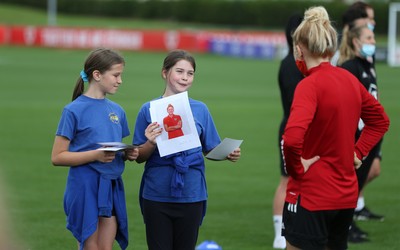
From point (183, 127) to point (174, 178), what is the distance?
36cm

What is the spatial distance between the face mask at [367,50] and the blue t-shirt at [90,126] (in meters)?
3.29

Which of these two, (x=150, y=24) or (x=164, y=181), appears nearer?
(x=164, y=181)

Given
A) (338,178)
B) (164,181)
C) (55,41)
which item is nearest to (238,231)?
(164,181)

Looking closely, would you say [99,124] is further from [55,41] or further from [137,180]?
[55,41]

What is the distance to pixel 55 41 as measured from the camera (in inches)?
2156

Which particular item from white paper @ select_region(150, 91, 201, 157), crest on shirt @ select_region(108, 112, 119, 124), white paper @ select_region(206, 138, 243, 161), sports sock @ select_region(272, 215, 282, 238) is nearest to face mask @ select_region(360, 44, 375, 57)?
sports sock @ select_region(272, 215, 282, 238)

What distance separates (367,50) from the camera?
810cm

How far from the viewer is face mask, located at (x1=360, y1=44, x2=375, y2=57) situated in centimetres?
811

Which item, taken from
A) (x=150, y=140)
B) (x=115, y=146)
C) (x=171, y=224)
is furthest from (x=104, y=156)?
(x=171, y=224)

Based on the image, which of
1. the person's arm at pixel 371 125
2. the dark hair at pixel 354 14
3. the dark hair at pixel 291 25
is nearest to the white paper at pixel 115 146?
the person's arm at pixel 371 125

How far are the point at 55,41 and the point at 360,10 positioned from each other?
47393mm

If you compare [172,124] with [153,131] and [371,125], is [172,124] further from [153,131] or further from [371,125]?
[371,125]

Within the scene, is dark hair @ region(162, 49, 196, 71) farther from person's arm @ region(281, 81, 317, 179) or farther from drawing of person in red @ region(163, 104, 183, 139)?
person's arm @ region(281, 81, 317, 179)

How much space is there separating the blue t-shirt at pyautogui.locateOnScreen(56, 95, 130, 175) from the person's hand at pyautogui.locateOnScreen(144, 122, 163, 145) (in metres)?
0.33
